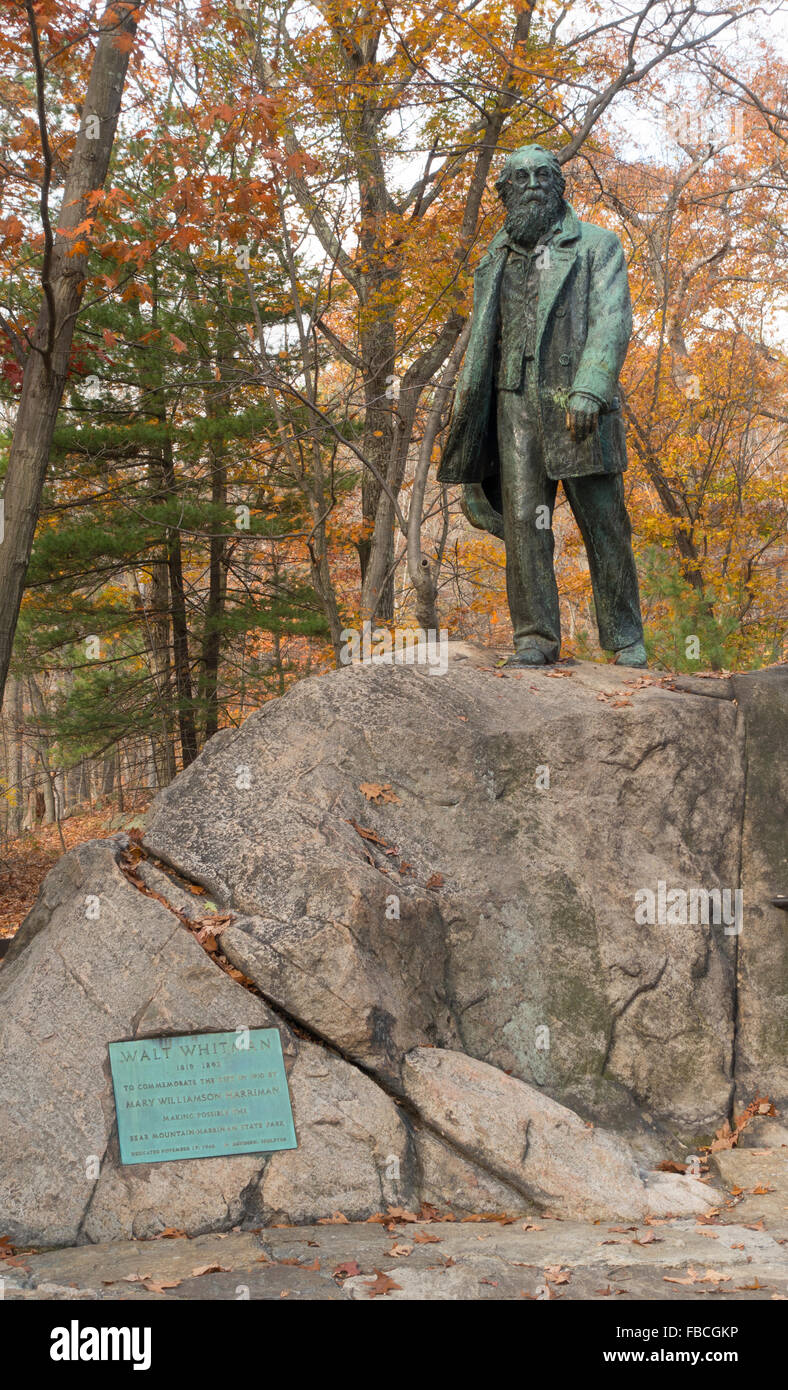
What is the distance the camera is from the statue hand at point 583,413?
5.32 meters

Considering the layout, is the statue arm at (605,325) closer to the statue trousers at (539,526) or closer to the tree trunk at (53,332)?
the statue trousers at (539,526)

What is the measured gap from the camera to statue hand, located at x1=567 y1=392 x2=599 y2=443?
5.32m

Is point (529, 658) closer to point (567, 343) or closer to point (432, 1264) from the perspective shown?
point (567, 343)

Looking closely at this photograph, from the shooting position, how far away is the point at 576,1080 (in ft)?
14.5

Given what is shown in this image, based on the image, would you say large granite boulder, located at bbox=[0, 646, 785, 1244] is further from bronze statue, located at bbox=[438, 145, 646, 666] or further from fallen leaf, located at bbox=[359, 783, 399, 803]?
bronze statue, located at bbox=[438, 145, 646, 666]

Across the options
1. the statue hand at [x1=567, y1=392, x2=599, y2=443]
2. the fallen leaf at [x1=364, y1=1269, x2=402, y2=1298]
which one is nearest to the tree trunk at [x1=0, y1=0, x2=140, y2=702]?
the statue hand at [x1=567, y1=392, x2=599, y2=443]

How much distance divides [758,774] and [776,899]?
60 centimetres

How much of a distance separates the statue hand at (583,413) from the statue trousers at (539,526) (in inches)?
15.9

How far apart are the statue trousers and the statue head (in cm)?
65

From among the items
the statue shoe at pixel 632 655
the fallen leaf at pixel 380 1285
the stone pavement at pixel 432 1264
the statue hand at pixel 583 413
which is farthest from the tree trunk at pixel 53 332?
the fallen leaf at pixel 380 1285

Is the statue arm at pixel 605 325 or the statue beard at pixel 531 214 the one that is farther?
the statue beard at pixel 531 214

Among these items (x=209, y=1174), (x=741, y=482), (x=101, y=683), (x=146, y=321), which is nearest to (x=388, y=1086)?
(x=209, y=1174)

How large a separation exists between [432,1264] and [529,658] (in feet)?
10.6

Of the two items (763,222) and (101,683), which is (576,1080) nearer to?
(101,683)
